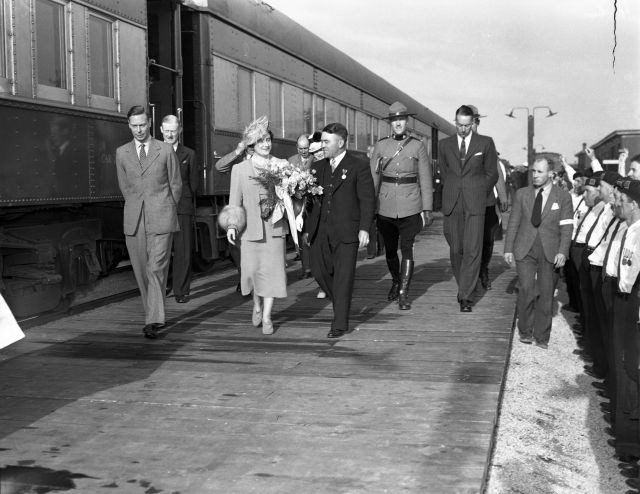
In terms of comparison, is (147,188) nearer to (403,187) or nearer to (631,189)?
(403,187)


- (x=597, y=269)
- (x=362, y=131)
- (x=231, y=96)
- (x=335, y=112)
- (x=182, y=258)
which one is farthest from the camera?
(x=362, y=131)

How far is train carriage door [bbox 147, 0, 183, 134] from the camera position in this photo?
10244 mm

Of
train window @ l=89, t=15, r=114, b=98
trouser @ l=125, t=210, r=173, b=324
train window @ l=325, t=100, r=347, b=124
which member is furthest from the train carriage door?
train window @ l=325, t=100, r=347, b=124

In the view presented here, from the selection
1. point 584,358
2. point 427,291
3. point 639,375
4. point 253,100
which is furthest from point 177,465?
point 253,100

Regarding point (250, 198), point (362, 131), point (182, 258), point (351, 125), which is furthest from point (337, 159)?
point (362, 131)

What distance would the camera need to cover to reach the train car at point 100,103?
7262mm

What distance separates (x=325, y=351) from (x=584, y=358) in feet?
8.34

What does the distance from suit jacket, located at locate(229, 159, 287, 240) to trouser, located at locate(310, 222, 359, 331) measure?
1.11 feet

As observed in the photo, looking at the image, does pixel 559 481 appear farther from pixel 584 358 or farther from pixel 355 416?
pixel 584 358

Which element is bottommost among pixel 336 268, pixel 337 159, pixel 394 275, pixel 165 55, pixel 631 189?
pixel 394 275

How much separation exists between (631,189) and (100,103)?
16.6ft

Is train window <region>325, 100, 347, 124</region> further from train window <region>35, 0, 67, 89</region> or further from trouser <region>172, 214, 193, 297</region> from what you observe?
train window <region>35, 0, 67, 89</region>

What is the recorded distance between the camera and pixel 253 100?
473 inches

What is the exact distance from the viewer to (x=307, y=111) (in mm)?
14500
